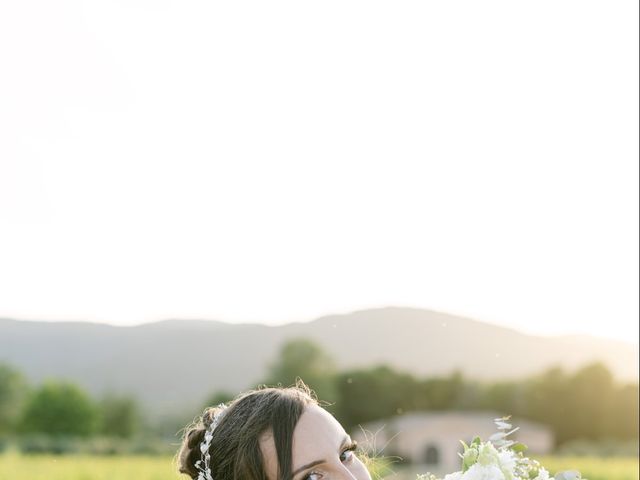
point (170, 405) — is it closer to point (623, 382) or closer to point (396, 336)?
point (396, 336)

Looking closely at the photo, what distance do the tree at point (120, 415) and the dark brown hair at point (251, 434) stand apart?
48348 millimetres

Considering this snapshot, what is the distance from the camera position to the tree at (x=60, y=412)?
150 feet

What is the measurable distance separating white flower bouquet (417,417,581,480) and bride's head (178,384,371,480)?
0.69ft

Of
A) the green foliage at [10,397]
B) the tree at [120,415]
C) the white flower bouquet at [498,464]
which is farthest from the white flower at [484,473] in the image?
the green foliage at [10,397]

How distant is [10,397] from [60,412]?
471 cm

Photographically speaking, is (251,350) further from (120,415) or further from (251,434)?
(251,434)

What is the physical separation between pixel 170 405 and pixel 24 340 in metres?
9.58

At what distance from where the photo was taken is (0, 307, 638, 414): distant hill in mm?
31375

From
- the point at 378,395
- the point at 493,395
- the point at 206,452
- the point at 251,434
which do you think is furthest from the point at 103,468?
the point at 493,395

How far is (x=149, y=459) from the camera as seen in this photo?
12.6 meters

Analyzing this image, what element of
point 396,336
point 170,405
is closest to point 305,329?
point 170,405

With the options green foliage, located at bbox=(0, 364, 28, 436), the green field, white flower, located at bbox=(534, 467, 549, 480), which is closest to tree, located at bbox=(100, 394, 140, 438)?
green foliage, located at bbox=(0, 364, 28, 436)

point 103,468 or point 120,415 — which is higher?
point 103,468

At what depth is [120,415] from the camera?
49.4 m
